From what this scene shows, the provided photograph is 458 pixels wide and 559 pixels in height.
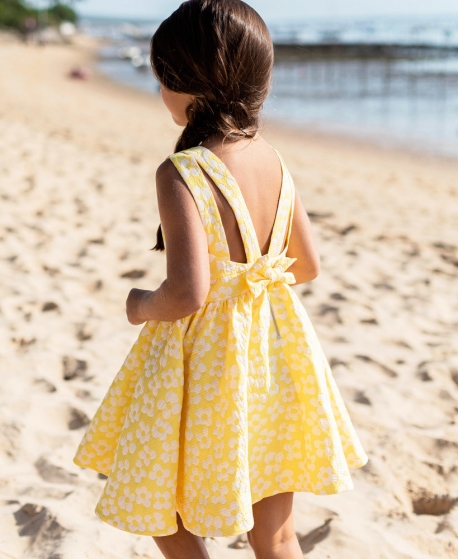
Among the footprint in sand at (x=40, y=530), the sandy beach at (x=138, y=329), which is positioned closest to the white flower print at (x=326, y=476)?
the sandy beach at (x=138, y=329)

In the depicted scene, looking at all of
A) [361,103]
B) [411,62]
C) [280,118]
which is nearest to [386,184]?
[280,118]

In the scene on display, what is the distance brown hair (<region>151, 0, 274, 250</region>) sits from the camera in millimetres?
1396

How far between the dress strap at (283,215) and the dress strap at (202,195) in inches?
6.3

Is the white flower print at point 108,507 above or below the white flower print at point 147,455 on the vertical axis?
below

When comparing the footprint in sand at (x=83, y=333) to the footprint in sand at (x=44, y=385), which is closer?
the footprint in sand at (x=44, y=385)

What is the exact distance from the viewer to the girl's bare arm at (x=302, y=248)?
1671 millimetres

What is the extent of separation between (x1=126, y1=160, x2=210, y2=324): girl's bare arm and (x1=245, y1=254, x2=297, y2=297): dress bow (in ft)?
0.40

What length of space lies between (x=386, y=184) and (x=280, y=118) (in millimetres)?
8510

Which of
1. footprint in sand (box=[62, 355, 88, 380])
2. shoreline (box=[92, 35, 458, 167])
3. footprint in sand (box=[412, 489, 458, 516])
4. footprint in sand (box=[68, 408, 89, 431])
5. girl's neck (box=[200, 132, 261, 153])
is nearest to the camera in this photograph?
girl's neck (box=[200, 132, 261, 153])

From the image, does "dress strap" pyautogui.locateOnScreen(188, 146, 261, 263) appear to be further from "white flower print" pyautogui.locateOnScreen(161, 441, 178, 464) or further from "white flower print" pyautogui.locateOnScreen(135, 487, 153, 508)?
"white flower print" pyautogui.locateOnScreen(135, 487, 153, 508)

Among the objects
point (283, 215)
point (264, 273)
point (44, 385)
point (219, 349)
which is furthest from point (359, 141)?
point (219, 349)

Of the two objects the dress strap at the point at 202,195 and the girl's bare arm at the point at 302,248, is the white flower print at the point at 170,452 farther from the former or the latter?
the girl's bare arm at the point at 302,248

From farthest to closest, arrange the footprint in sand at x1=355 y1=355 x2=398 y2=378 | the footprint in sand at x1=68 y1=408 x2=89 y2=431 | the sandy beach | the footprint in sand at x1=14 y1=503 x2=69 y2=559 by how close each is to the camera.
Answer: the footprint in sand at x1=355 y1=355 x2=398 y2=378 < the footprint in sand at x1=68 y1=408 x2=89 y2=431 < the sandy beach < the footprint in sand at x1=14 y1=503 x2=69 y2=559

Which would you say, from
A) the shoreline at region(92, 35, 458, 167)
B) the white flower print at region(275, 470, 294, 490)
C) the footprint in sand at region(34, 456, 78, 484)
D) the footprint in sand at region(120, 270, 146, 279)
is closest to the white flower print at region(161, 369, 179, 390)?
the white flower print at region(275, 470, 294, 490)
